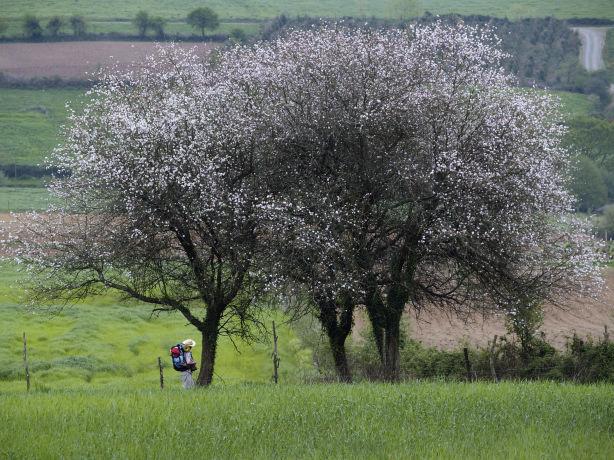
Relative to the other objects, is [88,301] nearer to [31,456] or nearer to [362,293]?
→ [362,293]

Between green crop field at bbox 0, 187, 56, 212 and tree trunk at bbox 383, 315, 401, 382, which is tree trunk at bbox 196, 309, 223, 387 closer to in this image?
tree trunk at bbox 383, 315, 401, 382

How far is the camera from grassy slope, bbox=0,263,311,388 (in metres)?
46.3

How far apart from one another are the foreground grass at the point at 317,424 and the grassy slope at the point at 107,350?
20.0 metres

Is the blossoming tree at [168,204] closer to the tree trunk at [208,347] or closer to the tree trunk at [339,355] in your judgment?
the tree trunk at [208,347]

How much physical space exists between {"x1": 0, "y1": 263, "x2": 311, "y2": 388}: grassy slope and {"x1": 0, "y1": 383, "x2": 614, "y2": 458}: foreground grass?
65.6 feet

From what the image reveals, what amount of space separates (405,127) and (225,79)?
28.0 feet

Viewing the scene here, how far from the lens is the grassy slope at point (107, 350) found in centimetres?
4628

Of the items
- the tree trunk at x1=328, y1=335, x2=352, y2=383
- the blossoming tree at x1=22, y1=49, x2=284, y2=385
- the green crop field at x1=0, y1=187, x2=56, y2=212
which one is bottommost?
the green crop field at x1=0, y1=187, x2=56, y2=212

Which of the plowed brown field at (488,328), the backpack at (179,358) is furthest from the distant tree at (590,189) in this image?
the backpack at (179,358)

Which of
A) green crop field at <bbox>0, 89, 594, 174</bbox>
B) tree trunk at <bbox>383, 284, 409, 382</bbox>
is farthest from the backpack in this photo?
green crop field at <bbox>0, 89, 594, 174</bbox>

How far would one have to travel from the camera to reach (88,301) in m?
68.6

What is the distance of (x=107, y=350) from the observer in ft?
171

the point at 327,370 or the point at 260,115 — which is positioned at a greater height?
the point at 260,115

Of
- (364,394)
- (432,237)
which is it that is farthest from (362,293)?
(364,394)
